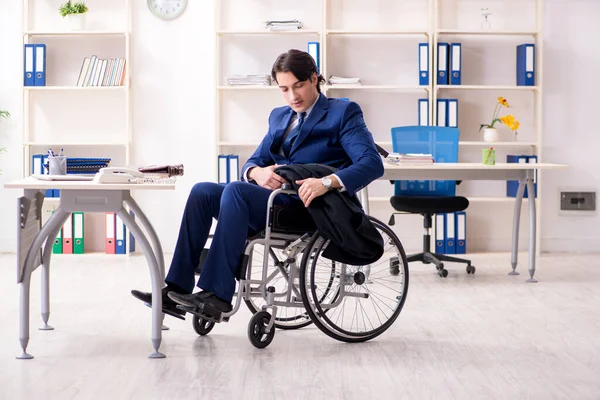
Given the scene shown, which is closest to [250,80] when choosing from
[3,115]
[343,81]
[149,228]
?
[343,81]

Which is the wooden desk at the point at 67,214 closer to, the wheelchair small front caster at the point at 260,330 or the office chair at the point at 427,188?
the wheelchair small front caster at the point at 260,330

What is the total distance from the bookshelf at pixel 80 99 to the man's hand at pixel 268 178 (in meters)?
2.74

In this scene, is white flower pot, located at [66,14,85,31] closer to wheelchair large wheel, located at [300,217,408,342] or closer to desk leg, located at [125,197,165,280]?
wheelchair large wheel, located at [300,217,408,342]

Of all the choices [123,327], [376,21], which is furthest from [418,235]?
[123,327]

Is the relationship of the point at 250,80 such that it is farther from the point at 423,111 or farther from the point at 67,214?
the point at 67,214

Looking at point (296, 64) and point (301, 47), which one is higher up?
point (301, 47)

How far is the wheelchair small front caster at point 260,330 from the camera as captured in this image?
120 inches

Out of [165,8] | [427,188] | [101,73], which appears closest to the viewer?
[427,188]

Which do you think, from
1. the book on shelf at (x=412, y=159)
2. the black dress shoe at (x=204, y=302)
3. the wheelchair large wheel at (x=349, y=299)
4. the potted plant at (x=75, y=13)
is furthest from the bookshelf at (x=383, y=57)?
the black dress shoe at (x=204, y=302)

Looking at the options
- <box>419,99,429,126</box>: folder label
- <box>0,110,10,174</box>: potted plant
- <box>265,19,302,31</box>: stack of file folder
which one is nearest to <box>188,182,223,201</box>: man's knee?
<box>265,19,302,31</box>: stack of file folder

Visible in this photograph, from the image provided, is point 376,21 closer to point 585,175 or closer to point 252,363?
point 585,175

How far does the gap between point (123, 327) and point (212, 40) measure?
2842mm

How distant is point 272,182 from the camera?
308cm

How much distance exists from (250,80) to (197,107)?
0.47 metres
